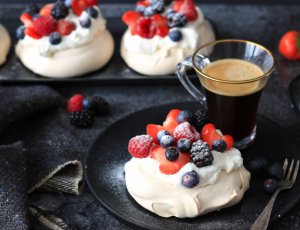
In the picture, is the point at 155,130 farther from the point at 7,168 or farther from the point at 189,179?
the point at 7,168

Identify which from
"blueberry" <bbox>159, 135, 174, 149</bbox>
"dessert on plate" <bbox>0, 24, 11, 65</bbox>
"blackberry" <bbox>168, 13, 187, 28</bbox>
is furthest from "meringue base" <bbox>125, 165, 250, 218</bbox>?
"dessert on plate" <bbox>0, 24, 11, 65</bbox>

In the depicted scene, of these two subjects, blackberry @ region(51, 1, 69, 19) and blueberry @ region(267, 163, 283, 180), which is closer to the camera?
blueberry @ region(267, 163, 283, 180)

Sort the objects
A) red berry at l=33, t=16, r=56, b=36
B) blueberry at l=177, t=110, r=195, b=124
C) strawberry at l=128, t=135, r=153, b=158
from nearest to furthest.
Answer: strawberry at l=128, t=135, r=153, b=158 < blueberry at l=177, t=110, r=195, b=124 < red berry at l=33, t=16, r=56, b=36

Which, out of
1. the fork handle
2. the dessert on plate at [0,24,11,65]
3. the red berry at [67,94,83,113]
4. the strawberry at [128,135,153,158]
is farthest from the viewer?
the dessert on plate at [0,24,11,65]

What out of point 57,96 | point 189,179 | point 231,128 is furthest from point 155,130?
point 57,96

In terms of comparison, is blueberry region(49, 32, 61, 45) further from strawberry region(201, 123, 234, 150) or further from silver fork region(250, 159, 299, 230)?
silver fork region(250, 159, 299, 230)

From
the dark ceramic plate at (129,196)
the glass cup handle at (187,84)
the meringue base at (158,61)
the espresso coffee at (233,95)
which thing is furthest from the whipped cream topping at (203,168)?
the meringue base at (158,61)

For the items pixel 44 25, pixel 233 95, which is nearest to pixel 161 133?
pixel 233 95

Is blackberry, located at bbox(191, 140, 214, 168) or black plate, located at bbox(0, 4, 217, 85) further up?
blackberry, located at bbox(191, 140, 214, 168)
